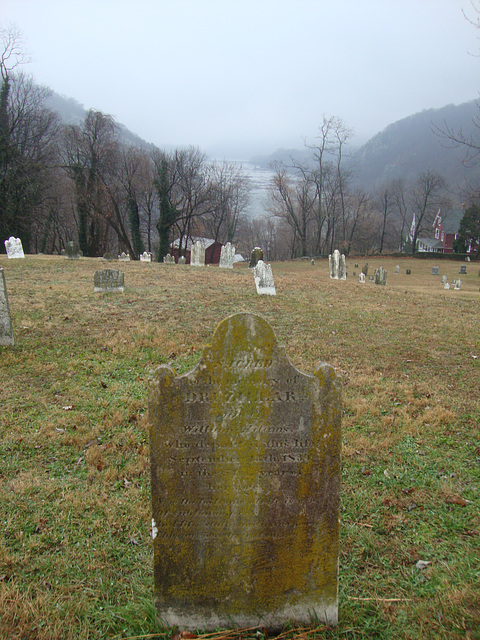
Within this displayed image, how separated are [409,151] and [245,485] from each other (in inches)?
5250

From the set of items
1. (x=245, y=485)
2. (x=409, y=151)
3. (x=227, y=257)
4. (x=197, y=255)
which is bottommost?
(x=245, y=485)

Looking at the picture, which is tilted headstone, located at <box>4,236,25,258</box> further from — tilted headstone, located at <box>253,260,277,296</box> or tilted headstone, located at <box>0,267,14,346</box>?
tilted headstone, located at <box>0,267,14,346</box>

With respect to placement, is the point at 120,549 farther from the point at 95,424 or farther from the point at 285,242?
the point at 285,242

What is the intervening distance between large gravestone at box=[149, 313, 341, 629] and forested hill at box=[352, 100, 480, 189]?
3866 inches

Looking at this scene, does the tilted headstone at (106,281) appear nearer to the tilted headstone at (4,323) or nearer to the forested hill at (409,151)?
the tilted headstone at (4,323)

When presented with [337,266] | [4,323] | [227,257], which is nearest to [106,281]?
[4,323]

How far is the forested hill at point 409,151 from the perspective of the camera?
324ft

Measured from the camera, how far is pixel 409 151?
A: 117m

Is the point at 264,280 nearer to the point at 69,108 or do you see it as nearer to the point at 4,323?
the point at 4,323

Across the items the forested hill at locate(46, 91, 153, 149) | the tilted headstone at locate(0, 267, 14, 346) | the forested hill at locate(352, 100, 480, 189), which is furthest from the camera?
the forested hill at locate(46, 91, 153, 149)

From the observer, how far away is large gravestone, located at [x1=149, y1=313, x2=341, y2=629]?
2.69 meters

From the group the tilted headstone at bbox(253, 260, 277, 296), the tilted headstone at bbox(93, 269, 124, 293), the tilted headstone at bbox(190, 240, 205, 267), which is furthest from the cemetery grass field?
the tilted headstone at bbox(190, 240, 205, 267)

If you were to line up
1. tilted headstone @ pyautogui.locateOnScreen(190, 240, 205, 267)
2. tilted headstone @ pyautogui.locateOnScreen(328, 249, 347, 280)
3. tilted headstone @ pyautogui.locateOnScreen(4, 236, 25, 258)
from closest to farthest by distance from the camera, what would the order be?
1. tilted headstone @ pyautogui.locateOnScreen(4, 236, 25, 258)
2. tilted headstone @ pyautogui.locateOnScreen(328, 249, 347, 280)
3. tilted headstone @ pyautogui.locateOnScreen(190, 240, 205, 267)

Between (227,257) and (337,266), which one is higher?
(227,257)
